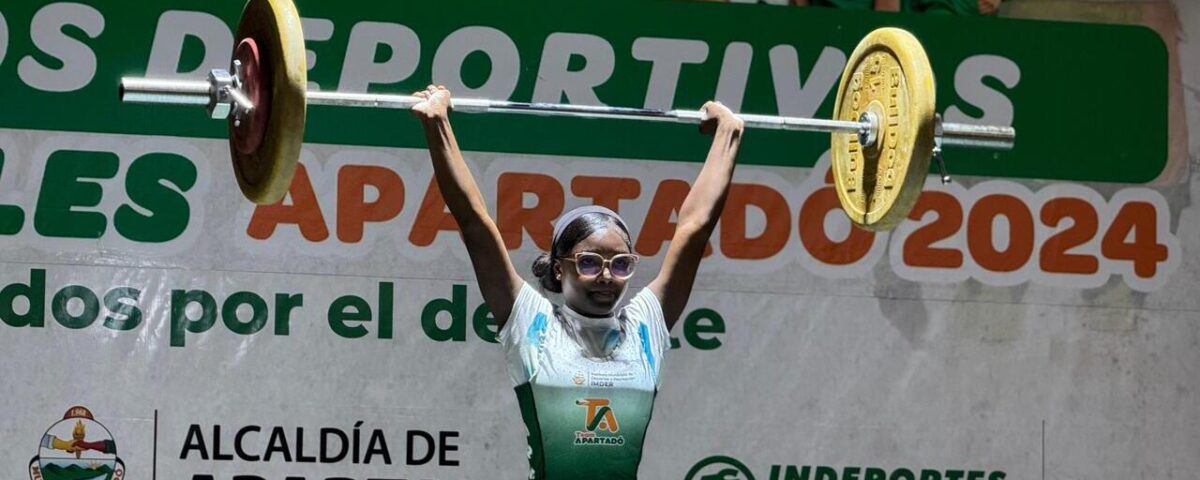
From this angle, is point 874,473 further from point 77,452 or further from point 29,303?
point 29,303

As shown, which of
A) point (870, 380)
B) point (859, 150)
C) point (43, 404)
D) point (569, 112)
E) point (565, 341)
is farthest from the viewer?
point (870, 380)

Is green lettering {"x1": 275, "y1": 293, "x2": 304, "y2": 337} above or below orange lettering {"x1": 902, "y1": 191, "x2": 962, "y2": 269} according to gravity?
below

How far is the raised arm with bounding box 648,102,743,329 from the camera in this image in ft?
15.1

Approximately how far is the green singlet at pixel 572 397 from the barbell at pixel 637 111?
1.83 feet

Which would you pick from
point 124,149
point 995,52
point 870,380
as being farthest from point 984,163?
point 124,149

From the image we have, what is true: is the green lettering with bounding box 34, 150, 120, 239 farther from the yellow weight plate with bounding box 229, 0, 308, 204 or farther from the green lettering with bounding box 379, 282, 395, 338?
the yellow weight plate with bounding box 229, 0, 308, 204

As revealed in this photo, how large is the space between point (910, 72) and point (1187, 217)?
1948mm

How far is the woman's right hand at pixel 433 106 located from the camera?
4.43 metres

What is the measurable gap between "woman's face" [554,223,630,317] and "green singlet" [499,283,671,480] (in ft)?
0.27

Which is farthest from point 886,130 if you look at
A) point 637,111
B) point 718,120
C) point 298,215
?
point 298,215

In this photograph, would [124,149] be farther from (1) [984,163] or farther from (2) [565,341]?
(1) [984,163]

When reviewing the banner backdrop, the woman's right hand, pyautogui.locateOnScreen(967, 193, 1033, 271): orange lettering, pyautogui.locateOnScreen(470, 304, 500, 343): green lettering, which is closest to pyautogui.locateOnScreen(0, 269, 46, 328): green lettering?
the banner backdrop

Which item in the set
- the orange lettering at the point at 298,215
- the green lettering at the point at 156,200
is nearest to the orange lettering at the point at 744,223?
the orange lettering at the point at 298,215

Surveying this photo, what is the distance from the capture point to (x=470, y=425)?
605 cm
